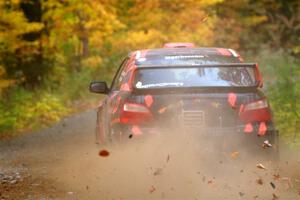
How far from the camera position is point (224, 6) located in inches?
1610

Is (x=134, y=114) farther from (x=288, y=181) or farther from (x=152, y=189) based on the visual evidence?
(x=288, y=181)

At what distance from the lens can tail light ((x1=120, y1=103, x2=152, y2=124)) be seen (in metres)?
8.78

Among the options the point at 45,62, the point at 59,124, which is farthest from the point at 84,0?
the point at 59,124

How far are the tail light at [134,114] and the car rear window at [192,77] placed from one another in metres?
0.25

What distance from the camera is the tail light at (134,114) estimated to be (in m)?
8.78

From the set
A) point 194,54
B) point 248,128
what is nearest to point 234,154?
point 248,128

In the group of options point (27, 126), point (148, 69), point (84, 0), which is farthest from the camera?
point (84, 0)

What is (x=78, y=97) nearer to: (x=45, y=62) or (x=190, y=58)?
(x=45, y=62)

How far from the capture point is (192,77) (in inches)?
364

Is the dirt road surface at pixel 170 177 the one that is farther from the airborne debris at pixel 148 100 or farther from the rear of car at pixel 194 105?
the airborne debris at pixel 148 100

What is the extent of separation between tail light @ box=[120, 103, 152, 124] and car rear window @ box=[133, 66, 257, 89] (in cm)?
25

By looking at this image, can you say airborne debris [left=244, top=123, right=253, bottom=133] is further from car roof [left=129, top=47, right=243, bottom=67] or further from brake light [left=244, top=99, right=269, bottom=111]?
car roof [left=129, top=47, right=243, bottom=67]

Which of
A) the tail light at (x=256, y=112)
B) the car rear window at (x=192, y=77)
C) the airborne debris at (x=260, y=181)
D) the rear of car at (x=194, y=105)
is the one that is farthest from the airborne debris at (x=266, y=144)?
the car rear window at (x=192, y=77)

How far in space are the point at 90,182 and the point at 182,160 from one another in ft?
4.05
